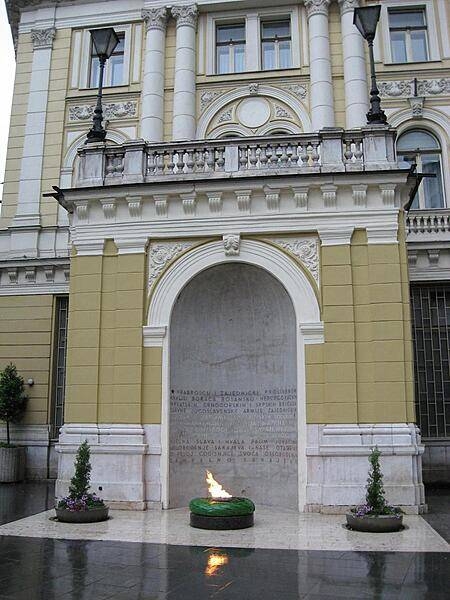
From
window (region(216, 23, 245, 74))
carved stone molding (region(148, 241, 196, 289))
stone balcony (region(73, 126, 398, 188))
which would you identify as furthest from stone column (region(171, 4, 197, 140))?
carved stone molding (region(148, 241, 196, 289))

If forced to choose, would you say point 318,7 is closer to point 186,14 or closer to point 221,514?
point 186,14

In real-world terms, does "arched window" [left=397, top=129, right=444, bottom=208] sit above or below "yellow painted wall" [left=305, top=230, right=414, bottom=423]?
above

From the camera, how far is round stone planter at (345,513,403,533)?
36.4ft

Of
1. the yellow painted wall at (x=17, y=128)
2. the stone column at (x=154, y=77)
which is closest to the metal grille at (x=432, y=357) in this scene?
the stone column at (x=154, y=77)

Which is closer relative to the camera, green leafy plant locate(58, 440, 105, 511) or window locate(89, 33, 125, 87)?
green leafy plant locate(58, 440, 105, 511)

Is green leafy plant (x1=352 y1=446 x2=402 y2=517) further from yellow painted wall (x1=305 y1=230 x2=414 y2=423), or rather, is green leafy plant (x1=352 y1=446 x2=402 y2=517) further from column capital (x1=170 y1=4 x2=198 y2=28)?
column capital (x1=170 y1=4 x2=198 y2=28)

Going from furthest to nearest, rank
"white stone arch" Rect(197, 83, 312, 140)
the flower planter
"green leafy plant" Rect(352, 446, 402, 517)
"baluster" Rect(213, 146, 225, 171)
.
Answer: "white stone arch" Rect(197, 83, 312, 140), the flower planter, "baluster" Rect(213, 146, 225, 171), "green leafy plant" Rect(352, 446, 402, 517)

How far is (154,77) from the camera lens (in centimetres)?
2350

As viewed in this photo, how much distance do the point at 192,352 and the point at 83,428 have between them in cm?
298

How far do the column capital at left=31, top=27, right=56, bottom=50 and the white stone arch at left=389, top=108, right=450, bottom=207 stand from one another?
1374cm

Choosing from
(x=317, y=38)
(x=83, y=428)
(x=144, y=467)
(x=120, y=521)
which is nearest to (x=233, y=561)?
(x=120, y=521)

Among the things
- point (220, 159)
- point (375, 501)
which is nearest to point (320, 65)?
point (220, 159)

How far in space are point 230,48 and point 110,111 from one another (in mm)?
5270

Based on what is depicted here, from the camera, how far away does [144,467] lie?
44.3 ft
